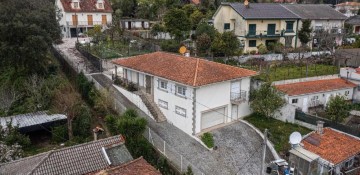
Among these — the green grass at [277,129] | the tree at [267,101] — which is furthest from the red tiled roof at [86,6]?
the green grass at [277,129]

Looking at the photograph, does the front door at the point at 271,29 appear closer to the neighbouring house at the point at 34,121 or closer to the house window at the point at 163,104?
the house window at the point at 163,104

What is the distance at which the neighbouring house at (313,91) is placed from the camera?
1087 inches

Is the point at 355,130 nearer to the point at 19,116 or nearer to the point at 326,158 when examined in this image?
the point at 326,158

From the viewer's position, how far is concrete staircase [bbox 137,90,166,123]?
2705 cm

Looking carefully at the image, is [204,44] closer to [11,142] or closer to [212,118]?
[212,118]

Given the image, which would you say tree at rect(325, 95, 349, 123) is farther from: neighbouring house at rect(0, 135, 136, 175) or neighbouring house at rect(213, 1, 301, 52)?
neighbouring house at rect(213, 1, 301, 52)

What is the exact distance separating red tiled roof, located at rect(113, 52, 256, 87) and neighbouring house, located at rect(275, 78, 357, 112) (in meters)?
3.88

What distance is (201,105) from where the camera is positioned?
960 inches

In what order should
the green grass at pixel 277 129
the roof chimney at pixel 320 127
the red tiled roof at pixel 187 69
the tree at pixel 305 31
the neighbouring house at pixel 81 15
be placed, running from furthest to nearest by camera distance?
the neighbouring house at pixel 81 15, the tree at pixel 305 31, the red tiled roof at pixel 187 69, the green grass at pixel 277 129, the roof chimney at pixel 320 127

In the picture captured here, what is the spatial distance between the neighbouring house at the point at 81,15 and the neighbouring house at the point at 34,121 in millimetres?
33454

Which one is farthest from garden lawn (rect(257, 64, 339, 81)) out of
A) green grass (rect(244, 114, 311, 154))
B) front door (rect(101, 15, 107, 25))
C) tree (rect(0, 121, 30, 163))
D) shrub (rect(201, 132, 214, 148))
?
front door (rect(101, 15, 107, 25))

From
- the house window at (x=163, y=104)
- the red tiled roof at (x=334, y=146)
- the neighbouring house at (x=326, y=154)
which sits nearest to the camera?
the neighbouring house at (x=326, y=154)

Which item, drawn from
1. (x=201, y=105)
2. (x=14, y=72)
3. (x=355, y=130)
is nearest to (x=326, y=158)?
(x=355, y=130)

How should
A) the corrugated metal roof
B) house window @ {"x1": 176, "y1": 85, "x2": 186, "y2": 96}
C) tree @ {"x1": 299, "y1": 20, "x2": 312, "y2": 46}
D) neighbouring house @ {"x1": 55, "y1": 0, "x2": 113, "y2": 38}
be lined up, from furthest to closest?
neighbouring house @ {"x1": 55, "y1": 0, "x2": 113, "y2": 38}
tree @ {"x1": 299, "y1": 20, "x2": 312, "y2": 46}
the corrugated metal roof
house window @ {"x1": 176, "y1": 85, "x2": 186, "y2": 96}
